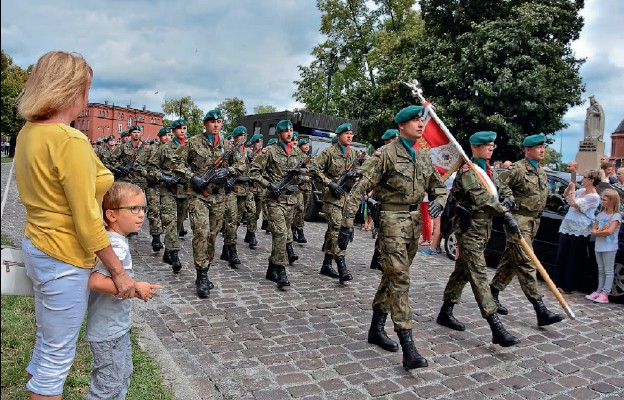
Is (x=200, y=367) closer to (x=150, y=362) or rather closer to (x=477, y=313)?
(x=150, y=362)

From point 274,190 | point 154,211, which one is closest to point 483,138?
point 274,190

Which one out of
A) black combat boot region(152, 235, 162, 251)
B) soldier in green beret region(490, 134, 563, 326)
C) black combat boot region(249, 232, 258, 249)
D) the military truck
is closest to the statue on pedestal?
the military truck

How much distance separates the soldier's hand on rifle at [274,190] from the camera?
704 cm

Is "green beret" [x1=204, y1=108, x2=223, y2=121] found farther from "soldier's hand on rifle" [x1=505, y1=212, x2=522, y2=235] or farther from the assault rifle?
"soldier's hand on rifle" [x1=505, y1=212, x2=522, y2=235]

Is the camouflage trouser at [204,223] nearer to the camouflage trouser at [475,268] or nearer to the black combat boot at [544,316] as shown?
the camouflage trouser at [475,268]

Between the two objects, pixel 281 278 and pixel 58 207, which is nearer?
pixel 58 207

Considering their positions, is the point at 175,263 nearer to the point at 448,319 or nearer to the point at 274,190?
the point at 274,190

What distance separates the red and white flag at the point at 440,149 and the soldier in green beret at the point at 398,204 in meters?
0.52

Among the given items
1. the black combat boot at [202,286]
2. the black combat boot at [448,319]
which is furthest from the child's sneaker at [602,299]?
the black combat boot at [202,286]

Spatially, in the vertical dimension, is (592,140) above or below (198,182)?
above

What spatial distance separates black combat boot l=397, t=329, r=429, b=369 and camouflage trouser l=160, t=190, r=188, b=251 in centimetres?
439

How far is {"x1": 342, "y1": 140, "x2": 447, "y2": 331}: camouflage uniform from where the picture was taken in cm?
448

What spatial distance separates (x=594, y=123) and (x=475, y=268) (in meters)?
18.4

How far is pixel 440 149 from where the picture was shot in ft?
17.4
